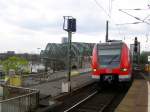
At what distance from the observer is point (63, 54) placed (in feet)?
332

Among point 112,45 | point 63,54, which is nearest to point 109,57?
point 112,45

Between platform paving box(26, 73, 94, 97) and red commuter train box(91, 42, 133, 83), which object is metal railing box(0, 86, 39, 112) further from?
red commuter train box(91, 42, 133, 83)

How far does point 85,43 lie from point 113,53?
81.3 m

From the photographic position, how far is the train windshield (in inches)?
973

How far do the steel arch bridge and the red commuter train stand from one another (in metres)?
44.8

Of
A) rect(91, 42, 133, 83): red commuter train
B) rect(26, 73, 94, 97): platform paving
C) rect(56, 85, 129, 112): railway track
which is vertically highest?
rect(91, 42, 133, 83): red commuter train

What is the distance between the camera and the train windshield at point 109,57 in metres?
24.7

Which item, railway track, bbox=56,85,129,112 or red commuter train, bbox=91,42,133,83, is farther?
red commuter train, bbox=91,42,133,83

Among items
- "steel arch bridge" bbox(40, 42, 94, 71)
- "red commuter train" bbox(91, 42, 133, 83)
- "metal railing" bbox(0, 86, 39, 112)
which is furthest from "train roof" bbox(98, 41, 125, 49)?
"steel arch bridge" bbox(40, 42, 94, 71)

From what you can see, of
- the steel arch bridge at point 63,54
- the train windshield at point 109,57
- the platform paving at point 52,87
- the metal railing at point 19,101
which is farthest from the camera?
the steel arch bridge at point 63,54

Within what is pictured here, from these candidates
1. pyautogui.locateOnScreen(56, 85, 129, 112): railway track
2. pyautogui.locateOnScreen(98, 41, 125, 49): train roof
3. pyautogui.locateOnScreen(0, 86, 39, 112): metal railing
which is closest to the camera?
pyautogui.locateOnScreen(0, 86, 39, 112): metal railing

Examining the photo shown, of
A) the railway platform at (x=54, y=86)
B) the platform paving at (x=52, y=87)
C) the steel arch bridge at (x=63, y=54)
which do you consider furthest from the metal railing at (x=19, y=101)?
the steel arch bridge at (x=63, y=54)

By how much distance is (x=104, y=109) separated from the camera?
1827 centimetres

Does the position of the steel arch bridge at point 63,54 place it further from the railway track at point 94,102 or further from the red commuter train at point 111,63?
the railway track at point 94,102
